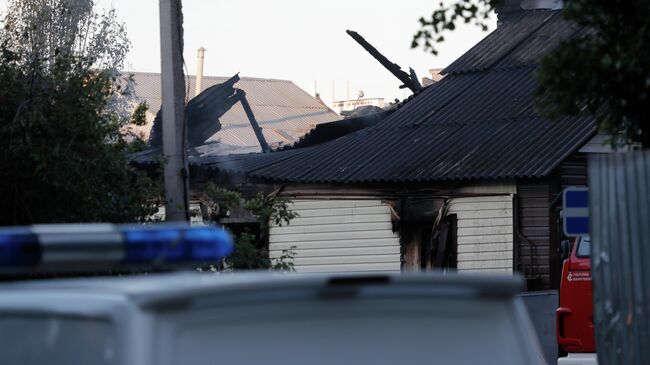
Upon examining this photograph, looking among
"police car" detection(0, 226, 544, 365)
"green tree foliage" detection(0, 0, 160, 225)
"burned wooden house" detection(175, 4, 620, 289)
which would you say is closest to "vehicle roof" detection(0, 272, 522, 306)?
"police car" detection(0, 226, 544, 365)

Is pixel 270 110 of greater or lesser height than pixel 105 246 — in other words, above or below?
above

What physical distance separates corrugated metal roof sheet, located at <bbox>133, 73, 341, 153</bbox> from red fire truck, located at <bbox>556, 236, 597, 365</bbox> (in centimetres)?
3046

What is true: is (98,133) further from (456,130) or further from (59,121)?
(456,130)

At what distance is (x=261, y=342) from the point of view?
337 centimetres

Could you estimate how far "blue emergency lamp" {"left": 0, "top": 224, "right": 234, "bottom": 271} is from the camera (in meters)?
3.77

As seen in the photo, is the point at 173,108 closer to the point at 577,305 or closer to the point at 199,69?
the point at 577,305

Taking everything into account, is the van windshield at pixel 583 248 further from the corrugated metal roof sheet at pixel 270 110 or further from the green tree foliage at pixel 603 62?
the corrugated metal roof sheet at pixel 270 110

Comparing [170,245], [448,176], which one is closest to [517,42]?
[448,176]

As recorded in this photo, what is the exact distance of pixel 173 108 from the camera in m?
13.9

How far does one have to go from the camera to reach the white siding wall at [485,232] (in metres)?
25.0

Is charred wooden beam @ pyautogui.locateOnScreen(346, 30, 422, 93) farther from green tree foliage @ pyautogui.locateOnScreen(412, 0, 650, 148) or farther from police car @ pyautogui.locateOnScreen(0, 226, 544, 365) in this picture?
police car @ pyautogui.locateOnScreen(0, 226, 544, 365)

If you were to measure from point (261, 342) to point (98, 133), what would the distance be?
9977 mm

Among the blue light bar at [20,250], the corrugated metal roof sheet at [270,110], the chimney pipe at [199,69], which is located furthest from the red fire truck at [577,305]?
the chimney pipe at [199,69]

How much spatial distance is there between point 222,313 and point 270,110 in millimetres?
52543
